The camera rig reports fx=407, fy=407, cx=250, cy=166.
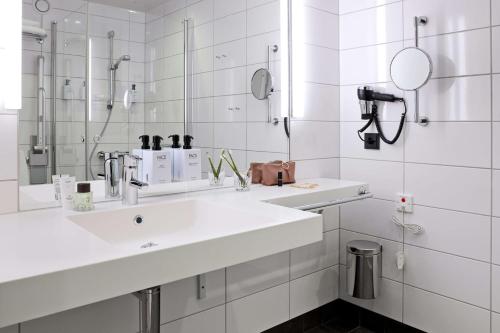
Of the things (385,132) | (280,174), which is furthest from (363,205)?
(280,174)

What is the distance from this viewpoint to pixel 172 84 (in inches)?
67.6

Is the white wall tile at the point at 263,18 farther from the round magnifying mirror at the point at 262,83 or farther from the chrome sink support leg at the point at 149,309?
the chrome sink support leg at the point at 149,309

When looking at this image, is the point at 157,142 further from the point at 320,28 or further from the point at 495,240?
the point at 495,240

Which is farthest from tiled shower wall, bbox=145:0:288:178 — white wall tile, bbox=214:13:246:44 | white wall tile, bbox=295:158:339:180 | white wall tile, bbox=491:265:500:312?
white wall tile, bbox=491:265:500:312

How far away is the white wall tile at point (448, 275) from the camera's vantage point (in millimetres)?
1812

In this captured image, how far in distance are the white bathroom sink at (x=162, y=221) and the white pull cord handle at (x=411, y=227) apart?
3.50 ft

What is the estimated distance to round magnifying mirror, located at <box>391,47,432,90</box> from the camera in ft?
6.07

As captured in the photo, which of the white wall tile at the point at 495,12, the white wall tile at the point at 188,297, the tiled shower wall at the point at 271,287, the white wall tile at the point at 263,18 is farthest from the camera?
the white wall tile at the point at 263,18

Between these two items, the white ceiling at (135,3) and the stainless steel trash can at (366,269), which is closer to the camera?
the white ceiling at (135,3)

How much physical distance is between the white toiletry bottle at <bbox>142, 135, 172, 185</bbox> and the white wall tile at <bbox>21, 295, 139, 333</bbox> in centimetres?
47

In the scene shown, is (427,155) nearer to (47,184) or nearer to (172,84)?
(172,84)

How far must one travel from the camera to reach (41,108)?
138 cm

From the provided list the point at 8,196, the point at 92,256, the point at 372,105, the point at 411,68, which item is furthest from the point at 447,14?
the point at 8,196

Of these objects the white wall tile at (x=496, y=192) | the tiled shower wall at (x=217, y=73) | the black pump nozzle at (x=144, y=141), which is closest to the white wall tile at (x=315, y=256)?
the tiled shower wall at (x=217, y=73)
